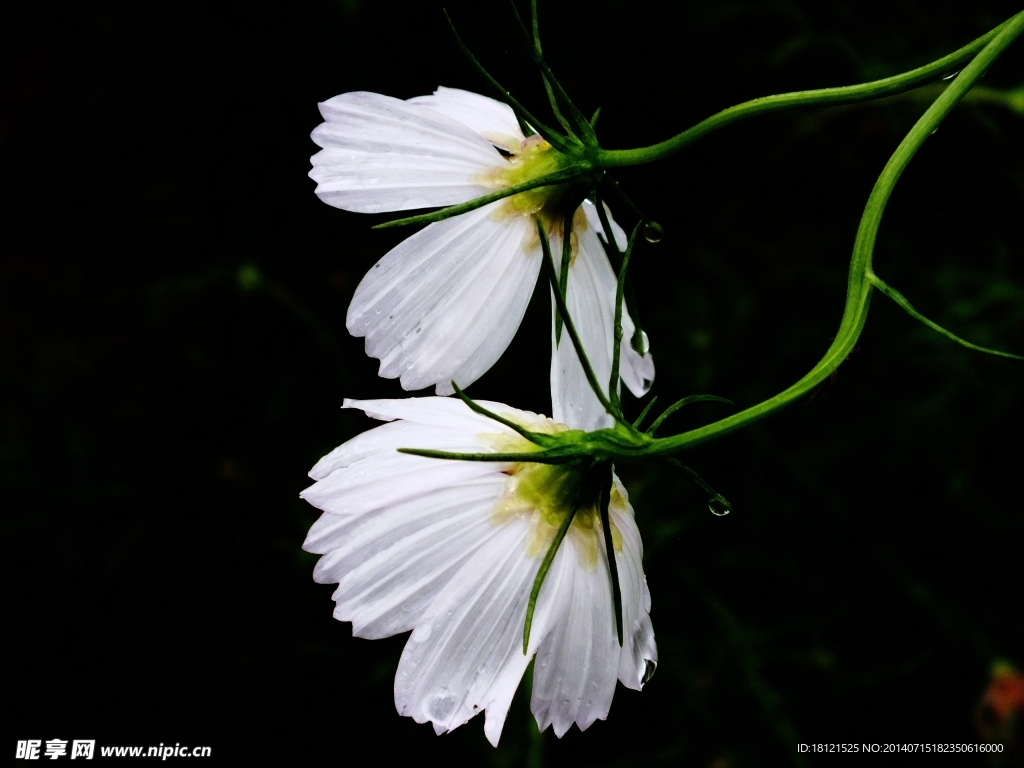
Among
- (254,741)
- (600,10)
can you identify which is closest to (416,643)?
(254,741)

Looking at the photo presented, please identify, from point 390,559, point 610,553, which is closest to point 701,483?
point 610,553

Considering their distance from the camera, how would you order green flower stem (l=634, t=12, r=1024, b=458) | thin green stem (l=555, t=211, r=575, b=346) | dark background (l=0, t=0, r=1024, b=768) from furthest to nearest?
1. dark background (l=0, t=0, r=1024, b=768)
2. thin green stem (l=555, t=211, r=575, b=346)
3. green flower stem (l=634, t=12, r=1024, b=458)

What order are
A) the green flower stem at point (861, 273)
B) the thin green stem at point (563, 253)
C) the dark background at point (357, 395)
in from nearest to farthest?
the green flower stem at point (861, 273)
the thin green stem at point (563, 253)
the dark background at point (357, 395)

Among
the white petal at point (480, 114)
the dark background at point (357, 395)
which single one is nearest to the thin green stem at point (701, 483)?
the white petal at point (480, 114)

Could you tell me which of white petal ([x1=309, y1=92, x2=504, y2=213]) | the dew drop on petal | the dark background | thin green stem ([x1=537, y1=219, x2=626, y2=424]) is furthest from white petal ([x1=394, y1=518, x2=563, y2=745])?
the dark background

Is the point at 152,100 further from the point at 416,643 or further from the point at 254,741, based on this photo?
the point at 416,643

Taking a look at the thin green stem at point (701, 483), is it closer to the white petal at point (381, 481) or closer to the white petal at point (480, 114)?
the white petal at point (381, 481)

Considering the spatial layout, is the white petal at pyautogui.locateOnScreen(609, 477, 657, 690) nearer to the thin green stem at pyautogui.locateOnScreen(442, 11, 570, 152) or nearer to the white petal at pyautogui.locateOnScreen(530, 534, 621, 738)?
the white petal at pyautogui.locateOnScreen(530, 534, 621, 738)

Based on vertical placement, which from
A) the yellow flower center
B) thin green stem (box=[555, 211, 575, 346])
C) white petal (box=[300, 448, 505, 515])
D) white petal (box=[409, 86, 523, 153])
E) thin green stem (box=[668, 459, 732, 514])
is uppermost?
white petal (box=[409, 86, 523, 153])
